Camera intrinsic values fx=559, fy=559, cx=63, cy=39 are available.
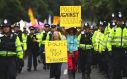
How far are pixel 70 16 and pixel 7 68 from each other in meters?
5.24

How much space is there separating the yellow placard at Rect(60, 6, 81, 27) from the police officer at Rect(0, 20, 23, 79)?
4.71 metres

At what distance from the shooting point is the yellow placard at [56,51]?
18000 mm

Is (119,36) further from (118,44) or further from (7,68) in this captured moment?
(7,68)

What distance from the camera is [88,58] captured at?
2041cm

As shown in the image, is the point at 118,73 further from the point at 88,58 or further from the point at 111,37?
the point at 88,58

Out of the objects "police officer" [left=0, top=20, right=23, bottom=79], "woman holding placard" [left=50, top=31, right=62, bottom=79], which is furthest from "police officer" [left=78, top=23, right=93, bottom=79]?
"police officer" [left=0, top=20, right=23, bottom=79]

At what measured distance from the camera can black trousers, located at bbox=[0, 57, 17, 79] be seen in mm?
14930

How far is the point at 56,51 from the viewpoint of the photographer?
59.1 feet

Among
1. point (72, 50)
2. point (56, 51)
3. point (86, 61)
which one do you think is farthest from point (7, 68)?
point (86, 61)

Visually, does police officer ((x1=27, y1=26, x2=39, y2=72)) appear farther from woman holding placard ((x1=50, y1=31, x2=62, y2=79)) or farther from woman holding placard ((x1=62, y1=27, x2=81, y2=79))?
woman holding placard ((x1=50, y1=31, x2=62, y2=79))

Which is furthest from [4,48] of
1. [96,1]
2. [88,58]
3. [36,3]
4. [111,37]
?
[36,3]

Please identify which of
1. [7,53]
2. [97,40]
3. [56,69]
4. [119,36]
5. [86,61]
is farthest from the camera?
[97,40]

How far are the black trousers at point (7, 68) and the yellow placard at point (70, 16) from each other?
4.87m

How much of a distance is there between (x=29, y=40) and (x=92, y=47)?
196 inches
